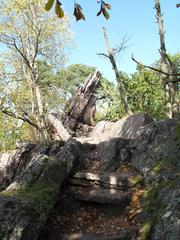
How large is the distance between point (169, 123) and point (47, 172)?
15.8ft

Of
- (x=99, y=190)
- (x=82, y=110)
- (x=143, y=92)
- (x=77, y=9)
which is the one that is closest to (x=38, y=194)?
(x=99, y=190)

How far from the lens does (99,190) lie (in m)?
10.2

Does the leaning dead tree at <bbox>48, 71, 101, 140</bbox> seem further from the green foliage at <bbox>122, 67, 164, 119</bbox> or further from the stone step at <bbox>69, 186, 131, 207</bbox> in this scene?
the stone step at <bbox>69, 186, 131, 207</bbox>

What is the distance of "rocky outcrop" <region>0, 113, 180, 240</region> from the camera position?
7.35 m

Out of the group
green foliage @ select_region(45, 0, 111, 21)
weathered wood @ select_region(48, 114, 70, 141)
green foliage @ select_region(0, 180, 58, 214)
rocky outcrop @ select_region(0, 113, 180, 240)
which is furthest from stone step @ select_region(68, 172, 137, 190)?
weathered wood @ select_region(48, 114, 70, 141)

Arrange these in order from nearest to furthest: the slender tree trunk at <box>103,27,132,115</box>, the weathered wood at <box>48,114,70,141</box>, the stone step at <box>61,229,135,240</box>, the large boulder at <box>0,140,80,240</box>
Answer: the large boulder at <box>0,140,80,240</box> < the stone step at <box>61,229,135,240</box> < the slender tree trunk at <box>103,27,132,115</box> < the weathered wood at <box>48,114,70,141</box>

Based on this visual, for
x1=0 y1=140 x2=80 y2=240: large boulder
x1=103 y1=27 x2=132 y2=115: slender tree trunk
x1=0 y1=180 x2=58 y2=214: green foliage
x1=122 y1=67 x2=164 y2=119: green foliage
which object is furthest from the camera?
x1=122 y1=67 x2=164 y2=119: green foliage

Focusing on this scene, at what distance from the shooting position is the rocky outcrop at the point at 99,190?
24.1ft

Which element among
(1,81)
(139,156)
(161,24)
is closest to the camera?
(139,156)

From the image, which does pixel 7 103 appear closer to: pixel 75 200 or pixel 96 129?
pixel 96 129

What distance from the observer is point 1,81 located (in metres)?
25.7

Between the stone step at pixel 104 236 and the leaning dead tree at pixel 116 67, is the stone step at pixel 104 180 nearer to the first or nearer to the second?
the stone step at pixel 104 236

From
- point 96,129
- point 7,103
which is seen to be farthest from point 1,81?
point 96,129

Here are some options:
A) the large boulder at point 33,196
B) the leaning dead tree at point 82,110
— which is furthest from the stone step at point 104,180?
the leaning dead tree at point 82,110
